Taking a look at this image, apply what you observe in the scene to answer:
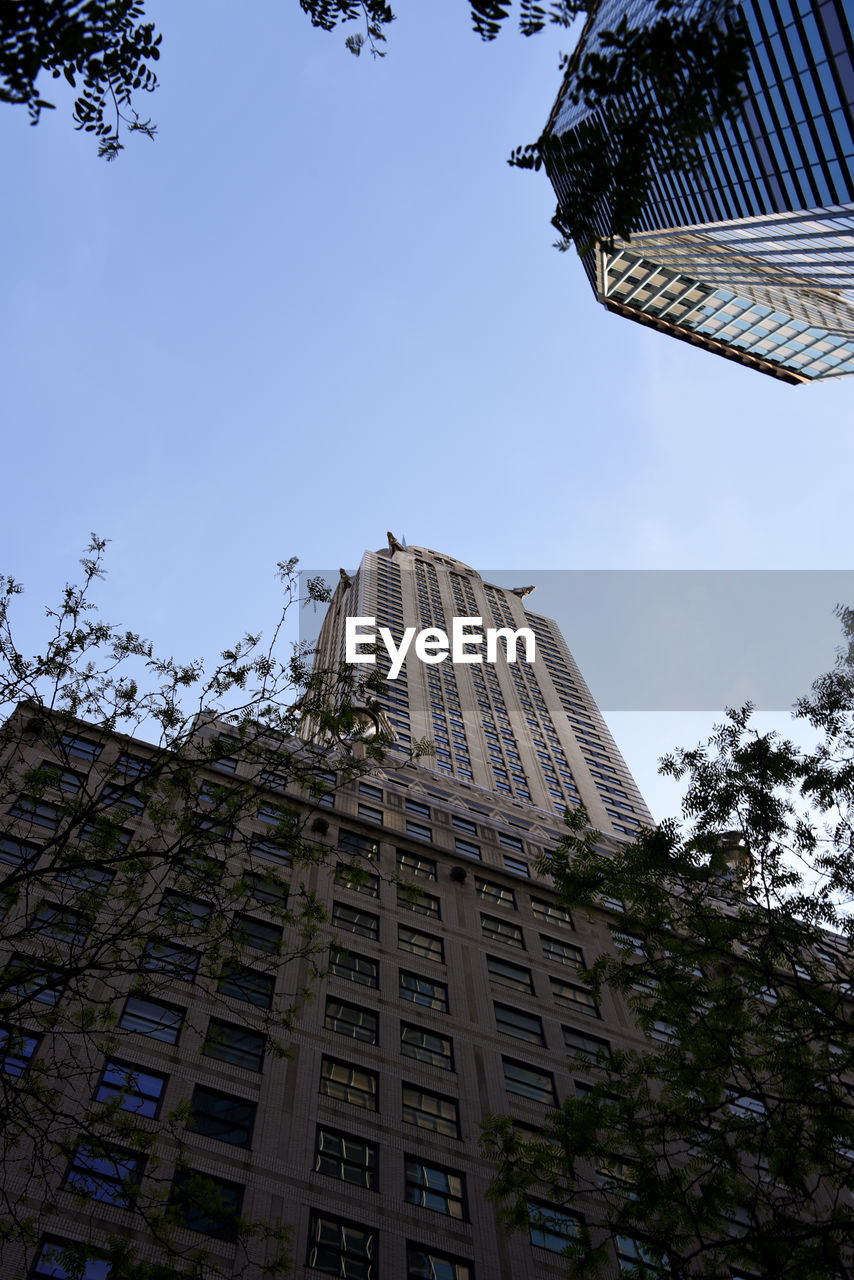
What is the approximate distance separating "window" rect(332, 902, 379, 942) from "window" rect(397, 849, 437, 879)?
3251 millimetres

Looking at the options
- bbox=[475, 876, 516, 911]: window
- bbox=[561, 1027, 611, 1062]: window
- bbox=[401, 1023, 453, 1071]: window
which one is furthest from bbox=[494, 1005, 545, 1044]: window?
bbox=[475, 876, 516, 911]: window

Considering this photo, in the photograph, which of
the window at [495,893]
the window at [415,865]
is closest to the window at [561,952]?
the window at [495,893]

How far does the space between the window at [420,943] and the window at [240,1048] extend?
278 inches

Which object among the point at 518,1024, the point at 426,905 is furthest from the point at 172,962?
the point at 426,905

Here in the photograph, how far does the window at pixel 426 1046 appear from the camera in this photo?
27.4 m

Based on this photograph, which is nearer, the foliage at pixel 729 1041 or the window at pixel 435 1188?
the foliage at pixel 729 1041

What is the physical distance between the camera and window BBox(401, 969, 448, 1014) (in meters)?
29.4

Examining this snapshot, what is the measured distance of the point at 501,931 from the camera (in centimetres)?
3447

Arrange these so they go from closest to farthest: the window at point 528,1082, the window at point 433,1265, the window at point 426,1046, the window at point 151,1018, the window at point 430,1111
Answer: the window at point 433,1265 → the window at point 151,1018 → the window at point 430,1111 → the window at point 426,1046 → the window at point 528,1082

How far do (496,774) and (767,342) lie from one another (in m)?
60.3

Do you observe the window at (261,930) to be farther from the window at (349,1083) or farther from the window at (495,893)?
the window at (495,893)

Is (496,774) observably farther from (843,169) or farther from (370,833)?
(843,169)

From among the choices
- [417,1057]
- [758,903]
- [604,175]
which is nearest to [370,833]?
[417,1057]

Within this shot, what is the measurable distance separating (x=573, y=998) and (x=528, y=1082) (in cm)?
485
